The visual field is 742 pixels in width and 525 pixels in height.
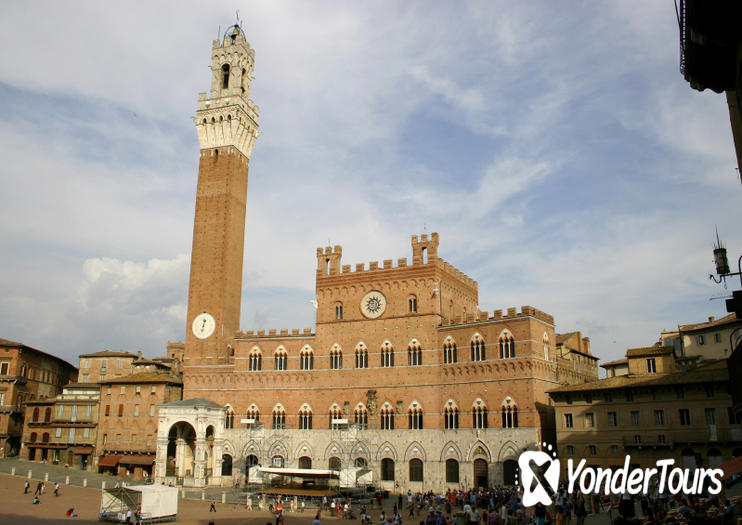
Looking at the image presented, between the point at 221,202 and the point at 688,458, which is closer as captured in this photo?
the point at 688,458

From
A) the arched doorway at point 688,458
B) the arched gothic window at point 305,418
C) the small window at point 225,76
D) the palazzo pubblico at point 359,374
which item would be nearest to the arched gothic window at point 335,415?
the palazzo pubblico at point 359,374

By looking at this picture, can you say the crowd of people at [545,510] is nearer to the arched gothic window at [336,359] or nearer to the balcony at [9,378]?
the arched gothic window at [336,359]

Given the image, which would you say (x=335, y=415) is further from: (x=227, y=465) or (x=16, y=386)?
(x=16, y=386)

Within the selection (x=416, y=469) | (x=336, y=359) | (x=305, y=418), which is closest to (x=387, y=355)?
(x=336, y=359)

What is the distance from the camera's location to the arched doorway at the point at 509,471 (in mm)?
43656

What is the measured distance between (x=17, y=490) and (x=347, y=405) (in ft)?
81.2

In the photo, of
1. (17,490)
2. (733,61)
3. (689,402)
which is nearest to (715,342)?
(689,402)

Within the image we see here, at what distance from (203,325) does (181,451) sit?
11.2m

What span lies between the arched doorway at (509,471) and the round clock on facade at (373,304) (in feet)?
51.7

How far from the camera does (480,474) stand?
148 feet

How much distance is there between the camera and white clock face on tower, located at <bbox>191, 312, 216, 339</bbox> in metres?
57.5

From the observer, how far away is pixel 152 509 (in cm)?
3247

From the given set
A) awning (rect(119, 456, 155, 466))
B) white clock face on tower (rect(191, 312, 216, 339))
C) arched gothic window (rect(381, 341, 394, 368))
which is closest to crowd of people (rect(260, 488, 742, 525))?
arched gothic window (rect(381, 341, 394, 368))

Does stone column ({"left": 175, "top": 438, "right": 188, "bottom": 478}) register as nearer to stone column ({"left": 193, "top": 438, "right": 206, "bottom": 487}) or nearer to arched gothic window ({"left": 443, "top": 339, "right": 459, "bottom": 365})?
stone column ({"left": 193, "top": 438, "right": 206, "bottom": 487})
